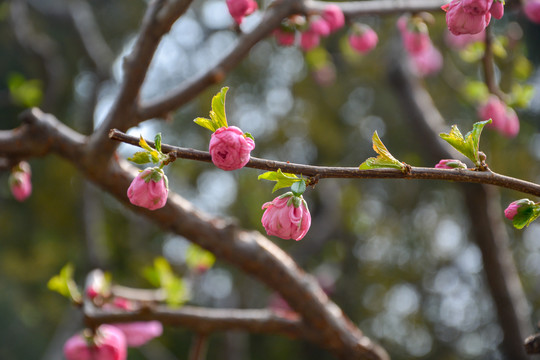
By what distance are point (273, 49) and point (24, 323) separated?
112 inches

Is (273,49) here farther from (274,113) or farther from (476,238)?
(476,238)

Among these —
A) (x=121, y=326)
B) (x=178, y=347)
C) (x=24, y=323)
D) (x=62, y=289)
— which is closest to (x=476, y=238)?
(x=121, y=326)

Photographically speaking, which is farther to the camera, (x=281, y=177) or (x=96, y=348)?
(x=96, y=348)

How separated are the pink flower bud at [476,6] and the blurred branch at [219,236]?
2.33 ft

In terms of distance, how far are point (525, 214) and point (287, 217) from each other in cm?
32

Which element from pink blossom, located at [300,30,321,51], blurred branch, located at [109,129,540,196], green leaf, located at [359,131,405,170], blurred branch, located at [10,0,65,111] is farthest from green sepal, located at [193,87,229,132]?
blurred branch, located at [10,0,65,111]

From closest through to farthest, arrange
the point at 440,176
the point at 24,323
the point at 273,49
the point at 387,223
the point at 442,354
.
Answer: the point at 440,176 → the point at 24,323 → the point at 442,354 → the point at 387,223 → the point at 273,49

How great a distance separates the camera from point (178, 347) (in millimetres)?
3807

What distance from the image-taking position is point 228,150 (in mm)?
583

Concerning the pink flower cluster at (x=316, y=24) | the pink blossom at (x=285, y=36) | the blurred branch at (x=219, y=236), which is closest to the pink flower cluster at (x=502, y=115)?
the pink flower cluster at (x=316, y=24)

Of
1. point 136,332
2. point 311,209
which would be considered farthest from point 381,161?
point 311,209

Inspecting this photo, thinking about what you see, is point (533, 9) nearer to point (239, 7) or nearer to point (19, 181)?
point (239, 7)

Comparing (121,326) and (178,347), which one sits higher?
(178,347)

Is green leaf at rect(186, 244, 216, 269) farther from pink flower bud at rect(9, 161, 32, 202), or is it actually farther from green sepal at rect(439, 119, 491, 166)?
green sepal at rect(439, 119, 491, 166)
